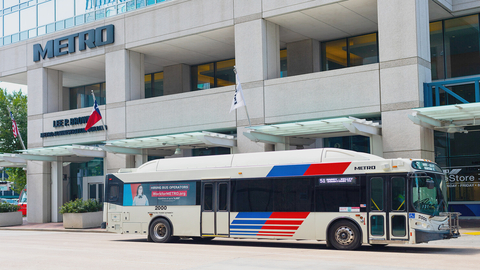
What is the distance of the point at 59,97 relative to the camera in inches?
1348

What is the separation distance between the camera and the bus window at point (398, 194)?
46.5 ft

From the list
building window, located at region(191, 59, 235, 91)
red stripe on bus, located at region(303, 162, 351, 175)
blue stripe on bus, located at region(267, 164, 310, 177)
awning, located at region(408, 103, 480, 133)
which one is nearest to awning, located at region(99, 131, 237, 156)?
building window, located at region(191, 59, 235, 91)

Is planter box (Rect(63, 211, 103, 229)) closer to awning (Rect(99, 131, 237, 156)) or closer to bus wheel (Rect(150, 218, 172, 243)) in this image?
awning (Rect(99, 131, 237, 156))

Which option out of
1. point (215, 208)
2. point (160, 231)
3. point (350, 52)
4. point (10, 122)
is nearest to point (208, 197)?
point (215, 208)

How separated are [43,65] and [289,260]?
26013 millimetres

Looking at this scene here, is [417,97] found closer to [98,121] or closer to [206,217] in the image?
[206,217]

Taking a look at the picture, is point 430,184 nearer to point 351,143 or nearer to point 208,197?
point 208,197

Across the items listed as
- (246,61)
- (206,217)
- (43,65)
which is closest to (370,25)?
(246,61)

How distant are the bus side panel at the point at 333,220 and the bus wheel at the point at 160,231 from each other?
571 cm

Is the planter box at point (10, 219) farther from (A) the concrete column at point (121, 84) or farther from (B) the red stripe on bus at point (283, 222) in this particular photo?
(B) the red stripe on bus at point (283, 222)

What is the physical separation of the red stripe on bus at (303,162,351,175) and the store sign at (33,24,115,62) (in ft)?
59.6

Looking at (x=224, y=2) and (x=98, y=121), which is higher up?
(x=224, y=2)

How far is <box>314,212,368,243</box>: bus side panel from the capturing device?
47.8 ft

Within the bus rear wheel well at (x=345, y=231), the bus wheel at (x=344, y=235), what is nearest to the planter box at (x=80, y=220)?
the bus rear wheel well at (x=345, y=231)
